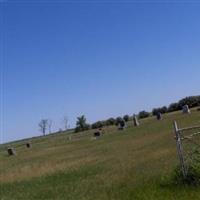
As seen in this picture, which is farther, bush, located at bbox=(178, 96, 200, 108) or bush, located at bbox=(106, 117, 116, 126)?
bush, located at bbox=(106, 117, 116, 126)

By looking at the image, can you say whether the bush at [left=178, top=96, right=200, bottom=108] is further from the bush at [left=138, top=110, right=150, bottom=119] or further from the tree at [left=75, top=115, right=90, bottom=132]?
the tree at [left=75, top=115, right=90, bottom=132]

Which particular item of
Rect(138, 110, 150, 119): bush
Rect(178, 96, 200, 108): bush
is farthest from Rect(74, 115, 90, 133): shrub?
Rect(178, 96, 200, 108): bush

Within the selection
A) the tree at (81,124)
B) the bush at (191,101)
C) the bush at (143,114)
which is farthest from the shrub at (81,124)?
the bush at (191,101)

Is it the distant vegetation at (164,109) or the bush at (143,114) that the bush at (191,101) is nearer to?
the distant vegetation at (164,109)

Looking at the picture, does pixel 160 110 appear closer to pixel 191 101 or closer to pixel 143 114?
pixel 143 114

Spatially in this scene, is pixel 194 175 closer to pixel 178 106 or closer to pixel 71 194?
pixel 71 194

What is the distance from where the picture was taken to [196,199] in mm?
13555

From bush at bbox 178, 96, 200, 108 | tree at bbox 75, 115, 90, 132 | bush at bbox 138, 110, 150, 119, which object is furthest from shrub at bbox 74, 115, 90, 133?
bush at bbox 178, 96, 200, 108

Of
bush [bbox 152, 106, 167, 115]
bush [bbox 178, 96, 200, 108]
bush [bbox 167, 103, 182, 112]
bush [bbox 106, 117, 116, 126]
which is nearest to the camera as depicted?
bush [bbox 178, 96, 200, 108]

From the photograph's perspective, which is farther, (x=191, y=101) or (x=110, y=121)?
(x=110, y=121)

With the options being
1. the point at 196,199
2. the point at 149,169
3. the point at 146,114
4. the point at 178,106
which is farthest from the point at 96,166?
the point at 146,114

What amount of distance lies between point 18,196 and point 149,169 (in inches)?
208

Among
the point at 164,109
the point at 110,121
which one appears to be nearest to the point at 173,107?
the point at 164,109

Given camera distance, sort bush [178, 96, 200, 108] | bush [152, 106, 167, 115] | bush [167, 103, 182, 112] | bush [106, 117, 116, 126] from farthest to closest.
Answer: bush [106, 117, 116, 126] → bush [152, 106, 167, 115] → bush [167, 103, 182, 112] → bush [178, 96, 200, 108]
